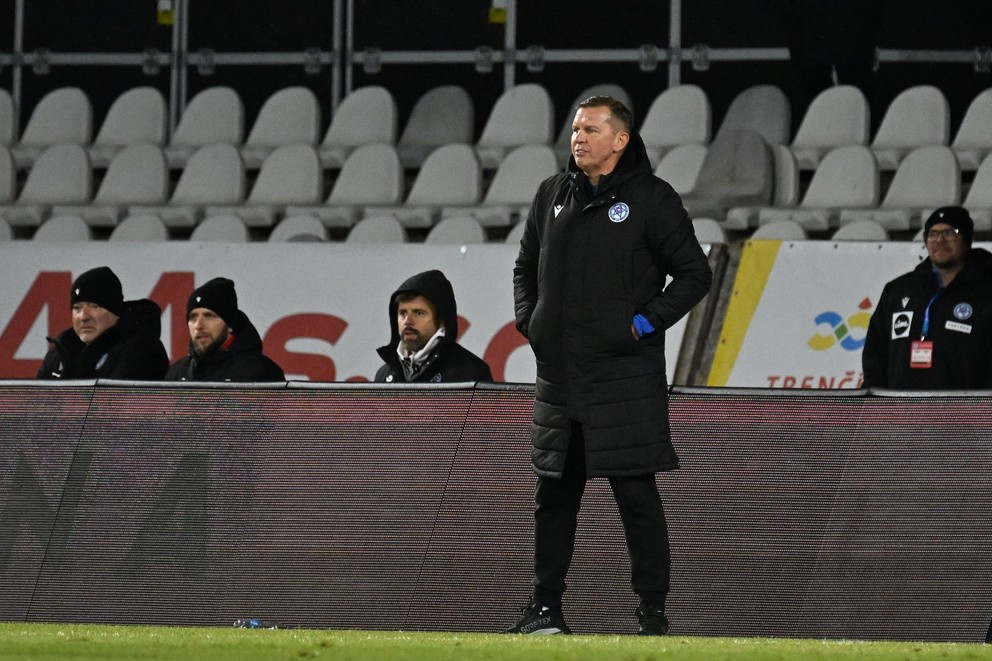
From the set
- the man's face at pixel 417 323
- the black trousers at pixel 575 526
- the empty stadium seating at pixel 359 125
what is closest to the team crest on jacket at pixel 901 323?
the man's face at pixel 417 323

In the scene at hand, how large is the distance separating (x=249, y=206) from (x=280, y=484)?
5.87 meters

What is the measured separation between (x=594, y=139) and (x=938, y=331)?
2869 millimetres

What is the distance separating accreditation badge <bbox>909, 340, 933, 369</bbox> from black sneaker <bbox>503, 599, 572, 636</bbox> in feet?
9.48

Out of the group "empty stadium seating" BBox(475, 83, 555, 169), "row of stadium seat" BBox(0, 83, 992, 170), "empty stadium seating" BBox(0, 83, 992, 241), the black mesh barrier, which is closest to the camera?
the black mesh barrier

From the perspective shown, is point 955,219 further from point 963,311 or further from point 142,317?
point 142,317

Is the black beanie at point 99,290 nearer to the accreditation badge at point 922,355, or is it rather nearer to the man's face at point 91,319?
the man's face at point 91,319

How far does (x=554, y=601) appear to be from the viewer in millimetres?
4691

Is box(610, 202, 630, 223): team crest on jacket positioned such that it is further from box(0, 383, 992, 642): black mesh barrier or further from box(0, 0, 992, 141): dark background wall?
box(0, 0, 992, 141): dark background wall

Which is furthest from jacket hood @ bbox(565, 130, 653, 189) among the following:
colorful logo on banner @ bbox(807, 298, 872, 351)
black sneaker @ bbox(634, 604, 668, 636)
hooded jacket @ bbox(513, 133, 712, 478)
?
colorful logo on banner @ bbox(807, 298, 872, 351)

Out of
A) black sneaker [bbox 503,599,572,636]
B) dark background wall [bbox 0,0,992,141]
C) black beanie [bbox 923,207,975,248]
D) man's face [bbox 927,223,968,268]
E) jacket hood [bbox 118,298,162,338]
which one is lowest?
black sneaker [bbox 503,599,572,636]

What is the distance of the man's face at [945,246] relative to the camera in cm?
703

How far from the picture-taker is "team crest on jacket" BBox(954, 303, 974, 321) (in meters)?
7.02

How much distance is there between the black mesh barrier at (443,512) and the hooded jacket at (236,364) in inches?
38.8

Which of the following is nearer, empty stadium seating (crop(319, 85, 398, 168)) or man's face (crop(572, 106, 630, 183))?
man's face (crop(572, 106, 630, 183))
